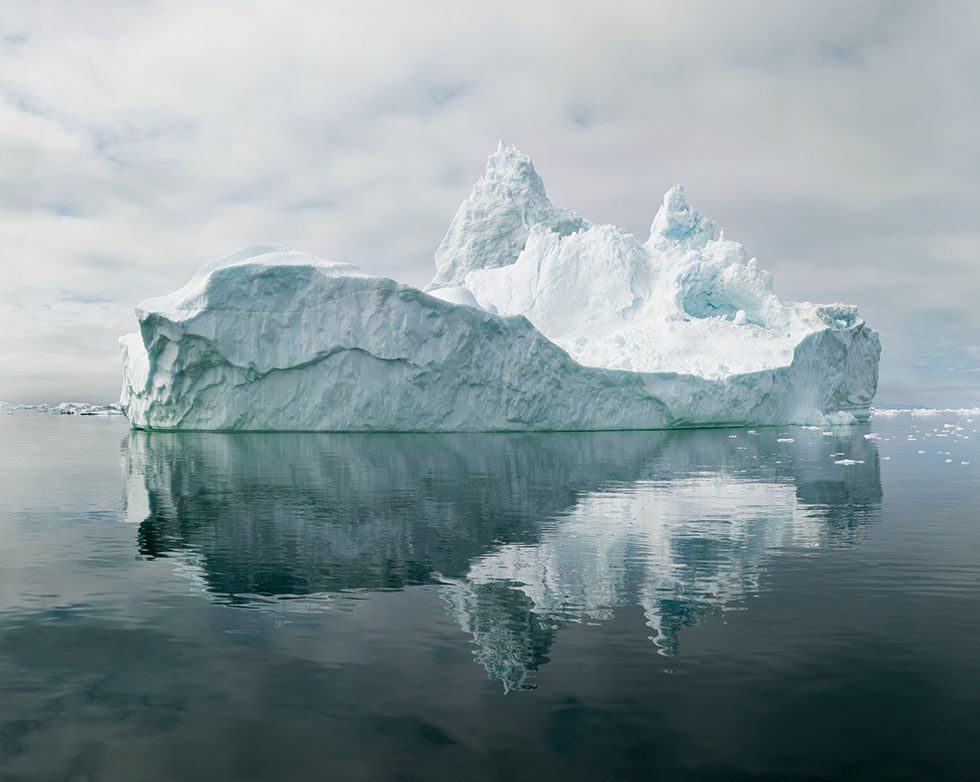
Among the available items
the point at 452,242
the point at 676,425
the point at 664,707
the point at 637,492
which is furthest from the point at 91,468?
the point at 452,242

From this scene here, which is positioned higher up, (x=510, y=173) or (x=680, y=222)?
(x=510, y=173)

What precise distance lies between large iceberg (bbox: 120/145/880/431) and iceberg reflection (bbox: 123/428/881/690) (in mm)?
11085

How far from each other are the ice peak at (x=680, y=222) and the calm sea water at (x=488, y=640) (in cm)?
4732

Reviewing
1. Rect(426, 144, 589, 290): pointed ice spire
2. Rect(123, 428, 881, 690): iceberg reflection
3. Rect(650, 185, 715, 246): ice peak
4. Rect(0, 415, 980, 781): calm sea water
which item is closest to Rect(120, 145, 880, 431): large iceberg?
Rect(650, 185, 715, 246): ice peak

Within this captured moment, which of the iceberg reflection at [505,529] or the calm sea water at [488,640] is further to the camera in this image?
the iceberg reflection at [505,529]

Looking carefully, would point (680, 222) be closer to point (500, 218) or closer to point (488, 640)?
point (500, 218)

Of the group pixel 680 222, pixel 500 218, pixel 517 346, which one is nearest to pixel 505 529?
pixel 517 346

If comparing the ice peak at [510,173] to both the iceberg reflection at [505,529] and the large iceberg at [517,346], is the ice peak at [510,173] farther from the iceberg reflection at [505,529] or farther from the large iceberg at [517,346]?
the iceberg reflection at [505,529]

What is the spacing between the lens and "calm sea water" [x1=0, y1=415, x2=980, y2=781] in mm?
4090

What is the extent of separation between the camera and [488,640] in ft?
18.9

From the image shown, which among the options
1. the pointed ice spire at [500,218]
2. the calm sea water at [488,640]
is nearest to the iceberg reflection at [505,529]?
the calm sea water at [488,640]

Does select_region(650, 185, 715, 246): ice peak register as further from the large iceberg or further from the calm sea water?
the calm sea water

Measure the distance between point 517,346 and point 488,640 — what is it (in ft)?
101

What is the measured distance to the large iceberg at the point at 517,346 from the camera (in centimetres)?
3241
